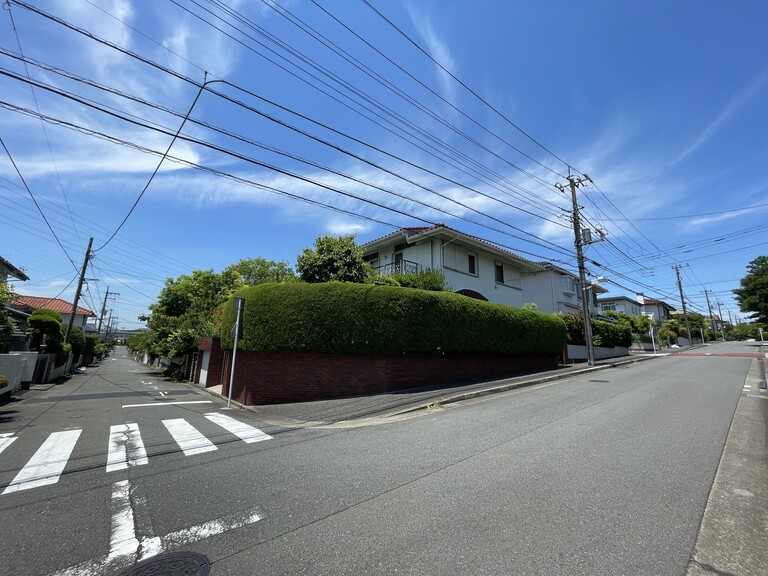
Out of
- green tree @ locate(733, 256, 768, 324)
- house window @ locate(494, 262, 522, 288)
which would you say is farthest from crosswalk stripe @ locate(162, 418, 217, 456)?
green tree @ locate(733, 256, 768, 324)

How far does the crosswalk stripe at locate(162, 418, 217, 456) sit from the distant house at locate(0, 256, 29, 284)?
57.7 ft

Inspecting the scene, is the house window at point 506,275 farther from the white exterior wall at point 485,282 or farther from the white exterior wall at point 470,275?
the white exterior wall at point 485,282

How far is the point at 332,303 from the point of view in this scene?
448 inches

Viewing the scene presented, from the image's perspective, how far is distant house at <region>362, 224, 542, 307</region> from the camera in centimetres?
1973

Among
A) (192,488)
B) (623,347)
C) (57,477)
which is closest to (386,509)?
(192,488)

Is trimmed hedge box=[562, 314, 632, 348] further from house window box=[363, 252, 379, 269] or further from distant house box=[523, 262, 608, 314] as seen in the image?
house window box=[363, 252, 379, 269]

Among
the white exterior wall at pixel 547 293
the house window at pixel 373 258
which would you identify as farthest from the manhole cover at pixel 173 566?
the white exterior wall at pixel 547 293

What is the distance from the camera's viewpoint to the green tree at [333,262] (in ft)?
49.3

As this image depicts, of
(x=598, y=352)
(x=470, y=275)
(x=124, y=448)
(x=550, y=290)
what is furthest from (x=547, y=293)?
(x=124, y=448)

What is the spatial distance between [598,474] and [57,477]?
705 cm

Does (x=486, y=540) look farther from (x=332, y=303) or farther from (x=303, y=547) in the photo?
(x=332, y=303)

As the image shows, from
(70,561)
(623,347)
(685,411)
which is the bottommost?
(70,561)

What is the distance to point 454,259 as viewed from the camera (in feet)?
68.0

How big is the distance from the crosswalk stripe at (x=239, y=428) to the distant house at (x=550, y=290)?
27961mm
